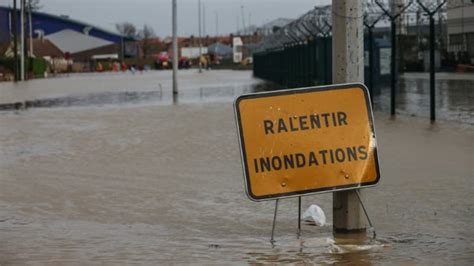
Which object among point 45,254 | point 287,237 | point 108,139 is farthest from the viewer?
point 108,139

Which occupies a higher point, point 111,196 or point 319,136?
point 319,136

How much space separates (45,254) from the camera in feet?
26.1

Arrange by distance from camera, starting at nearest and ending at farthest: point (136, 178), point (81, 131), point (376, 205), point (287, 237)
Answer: point (287, 237) → point (376, 205) → point (136, 178) → point (81, 131)

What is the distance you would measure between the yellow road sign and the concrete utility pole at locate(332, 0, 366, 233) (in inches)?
9.7

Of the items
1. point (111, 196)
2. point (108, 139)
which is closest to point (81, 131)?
point (108, 139)

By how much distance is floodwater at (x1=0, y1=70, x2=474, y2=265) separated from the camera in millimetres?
7871

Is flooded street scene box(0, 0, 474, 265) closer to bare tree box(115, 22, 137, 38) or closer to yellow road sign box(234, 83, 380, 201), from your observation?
yellow road sign box(234, 83, 380, 201)

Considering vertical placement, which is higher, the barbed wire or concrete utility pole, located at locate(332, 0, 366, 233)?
the barbed wire

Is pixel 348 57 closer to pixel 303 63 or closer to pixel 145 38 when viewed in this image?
pixel 303 63

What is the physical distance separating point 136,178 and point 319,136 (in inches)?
206

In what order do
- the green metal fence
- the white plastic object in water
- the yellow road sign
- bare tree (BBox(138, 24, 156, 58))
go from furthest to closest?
bare tree (BBox(138, 24, 156, 58))
the green metal fence
the white plastic object in water
the yellow road sign

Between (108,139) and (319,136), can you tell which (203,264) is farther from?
(108,139)

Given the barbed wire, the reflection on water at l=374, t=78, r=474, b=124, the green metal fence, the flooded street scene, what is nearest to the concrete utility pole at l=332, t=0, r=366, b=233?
the flooded street scene

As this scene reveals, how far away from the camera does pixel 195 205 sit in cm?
1050
